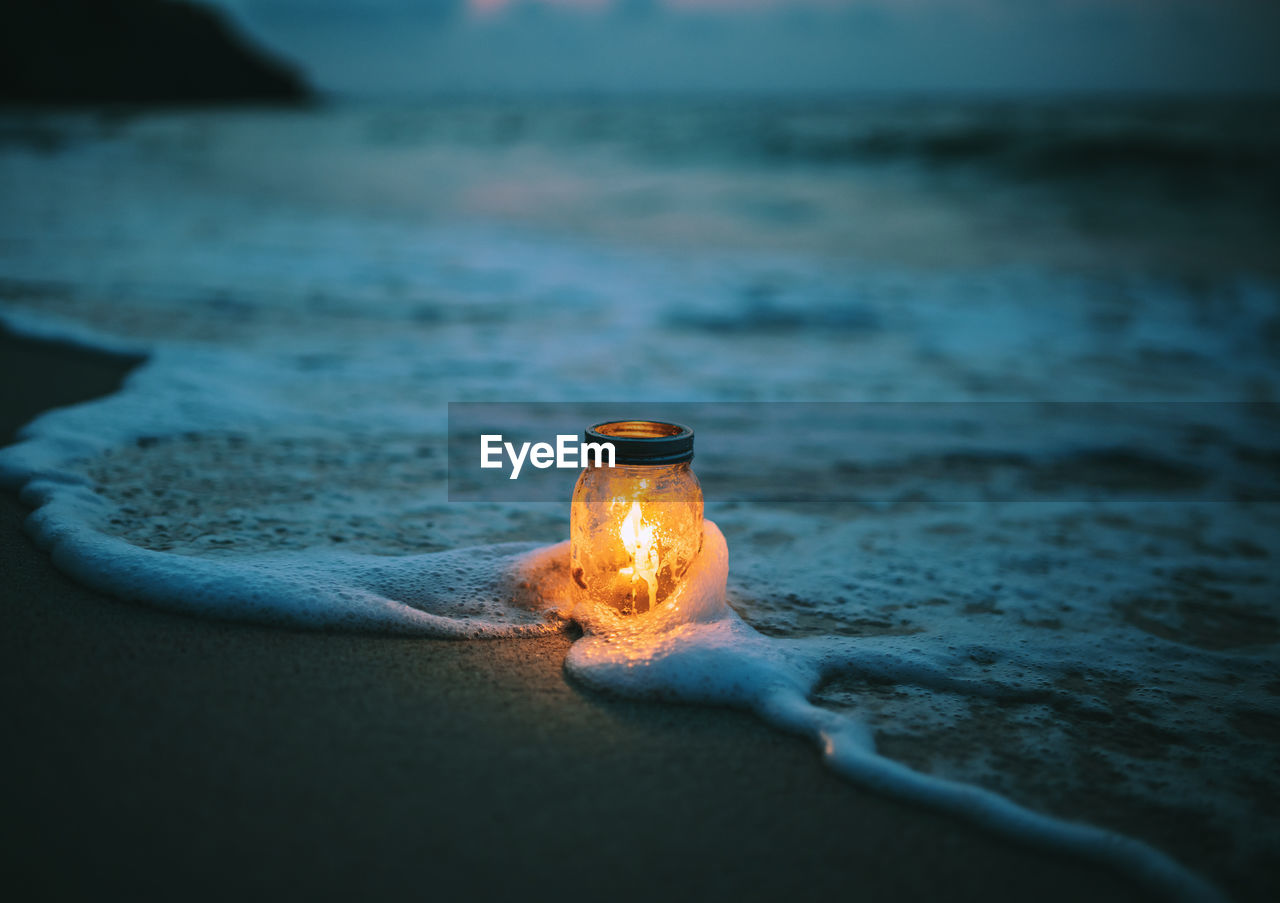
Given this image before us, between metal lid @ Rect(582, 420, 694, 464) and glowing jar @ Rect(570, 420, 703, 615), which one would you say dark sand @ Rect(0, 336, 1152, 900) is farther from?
metal lid @ Rect(582, 420, 694, 464)

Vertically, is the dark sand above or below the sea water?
below

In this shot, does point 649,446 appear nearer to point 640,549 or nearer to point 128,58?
point 640,549

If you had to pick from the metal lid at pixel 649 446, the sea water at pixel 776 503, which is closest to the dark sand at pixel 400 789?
the sea water at pixel 776 503

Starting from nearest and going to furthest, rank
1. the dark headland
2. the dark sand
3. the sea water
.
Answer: the dark sand < the sea water < the dark headland

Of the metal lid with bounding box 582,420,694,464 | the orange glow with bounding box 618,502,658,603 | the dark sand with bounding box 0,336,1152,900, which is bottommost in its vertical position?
the dark sand with bounding box 0,336,1152,900

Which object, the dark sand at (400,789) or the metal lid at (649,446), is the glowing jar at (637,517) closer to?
the metal lid at (649,446)

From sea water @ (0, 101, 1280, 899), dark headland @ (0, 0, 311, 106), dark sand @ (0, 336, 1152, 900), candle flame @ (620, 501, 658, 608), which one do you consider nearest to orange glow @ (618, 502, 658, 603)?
candle flame @ (620, 501, 658, 608)

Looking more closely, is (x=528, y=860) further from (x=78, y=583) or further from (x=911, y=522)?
(x=911, y=522)
